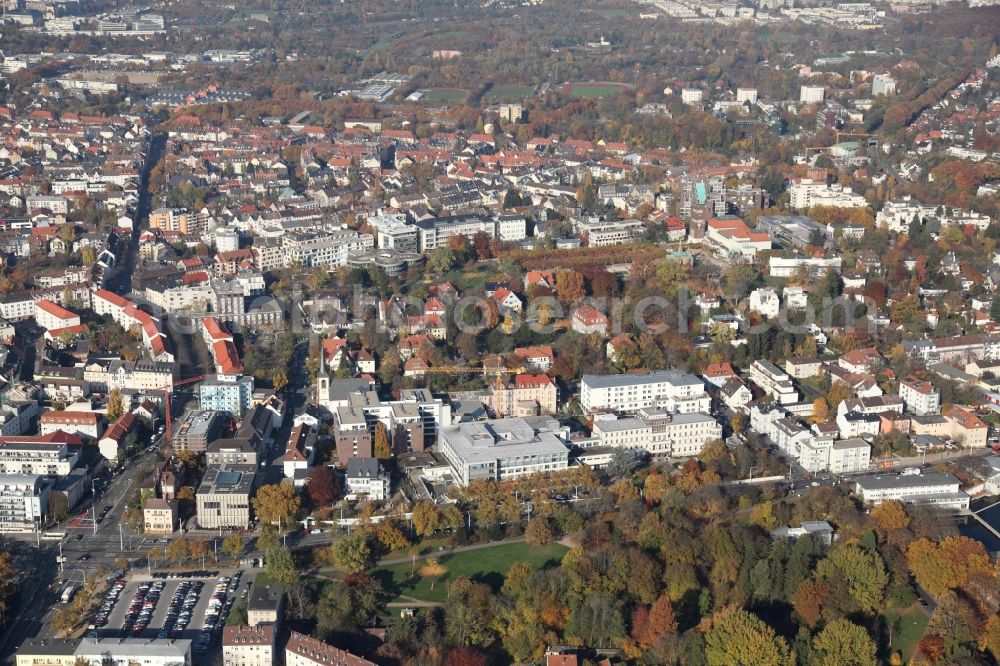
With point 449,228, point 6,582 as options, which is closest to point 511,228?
point 449,228

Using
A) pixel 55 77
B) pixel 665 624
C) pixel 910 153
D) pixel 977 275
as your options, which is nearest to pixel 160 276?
pixel 665 624

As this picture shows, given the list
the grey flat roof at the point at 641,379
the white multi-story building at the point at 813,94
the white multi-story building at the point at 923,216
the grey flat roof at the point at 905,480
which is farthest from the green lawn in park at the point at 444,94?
the grey flat roof at the point at 905,480

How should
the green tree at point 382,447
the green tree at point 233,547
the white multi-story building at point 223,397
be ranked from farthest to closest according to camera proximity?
the white multi-story building at point 223,397 → the green tree at point 382,447 → the green tree at point 233,547

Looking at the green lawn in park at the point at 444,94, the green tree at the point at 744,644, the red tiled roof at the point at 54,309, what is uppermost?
the red tiled roof at the point at 54,309

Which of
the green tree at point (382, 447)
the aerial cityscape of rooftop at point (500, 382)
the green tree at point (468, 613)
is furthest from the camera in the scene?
the green tree at point (382, 447)

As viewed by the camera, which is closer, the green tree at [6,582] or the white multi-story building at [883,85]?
the green tree at [6,582]

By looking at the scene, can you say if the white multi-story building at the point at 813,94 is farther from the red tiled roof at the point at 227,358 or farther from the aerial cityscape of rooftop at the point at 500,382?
the red tiled roof at the point at 227,358

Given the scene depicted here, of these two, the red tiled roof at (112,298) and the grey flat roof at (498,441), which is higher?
the red tiled roof at (112,298)
